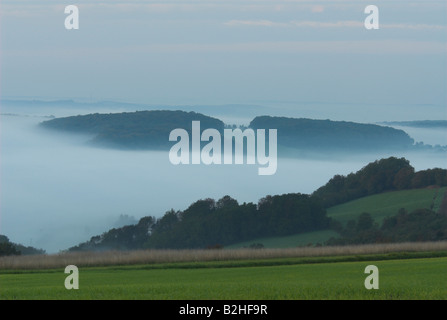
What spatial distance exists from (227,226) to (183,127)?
1367 centimetres

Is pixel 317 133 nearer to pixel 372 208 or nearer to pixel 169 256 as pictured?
pixel 372 208

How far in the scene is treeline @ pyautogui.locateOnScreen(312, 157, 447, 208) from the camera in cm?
7869

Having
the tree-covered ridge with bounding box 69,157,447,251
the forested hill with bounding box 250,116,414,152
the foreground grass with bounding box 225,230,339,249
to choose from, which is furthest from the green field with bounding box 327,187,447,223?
the forested hill with bounding box 250,116,414,152

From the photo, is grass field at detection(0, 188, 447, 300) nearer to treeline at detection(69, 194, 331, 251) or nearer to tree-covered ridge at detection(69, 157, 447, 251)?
tree-covered ridge at detection(69, 157, 447, 251)

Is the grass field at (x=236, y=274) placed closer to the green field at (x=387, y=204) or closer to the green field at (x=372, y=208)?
the green field at (x=372, y=208)

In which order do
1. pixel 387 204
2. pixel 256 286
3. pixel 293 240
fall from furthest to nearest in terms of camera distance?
pixel 387 204, pixel 293 240, pixel 256 286

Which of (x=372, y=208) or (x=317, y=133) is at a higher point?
(x=317, y=133)

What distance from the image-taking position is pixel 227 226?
68.5 m

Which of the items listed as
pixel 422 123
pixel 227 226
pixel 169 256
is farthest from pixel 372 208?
pixel 169 256

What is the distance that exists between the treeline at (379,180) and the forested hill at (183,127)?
415 cm

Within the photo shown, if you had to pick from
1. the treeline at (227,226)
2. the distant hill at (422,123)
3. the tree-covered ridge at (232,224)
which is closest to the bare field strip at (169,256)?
the tree-covered ridge at (232,224)

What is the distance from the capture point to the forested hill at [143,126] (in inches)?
3039
